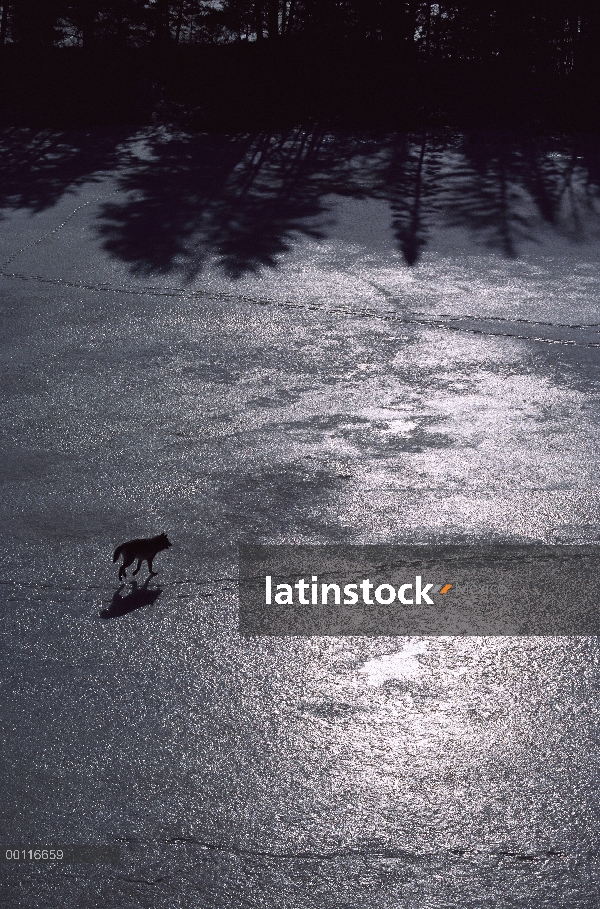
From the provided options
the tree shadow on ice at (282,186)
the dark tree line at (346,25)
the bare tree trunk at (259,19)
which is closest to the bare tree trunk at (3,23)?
the dark tree line at (346,25)

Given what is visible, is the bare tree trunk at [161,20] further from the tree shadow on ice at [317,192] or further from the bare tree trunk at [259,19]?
the tree shadow on ice at [317,192]

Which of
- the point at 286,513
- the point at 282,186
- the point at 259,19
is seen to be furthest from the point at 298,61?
the point at 286,513

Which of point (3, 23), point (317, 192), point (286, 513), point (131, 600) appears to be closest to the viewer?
point (131, 600)

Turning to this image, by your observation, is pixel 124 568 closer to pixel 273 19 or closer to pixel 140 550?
pixel 140 550

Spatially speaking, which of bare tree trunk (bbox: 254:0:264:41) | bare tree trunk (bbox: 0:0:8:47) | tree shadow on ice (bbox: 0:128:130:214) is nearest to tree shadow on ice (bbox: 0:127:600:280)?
tree shadow on ice (bbox: 0:128:130:214)

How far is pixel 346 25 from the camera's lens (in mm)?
17641

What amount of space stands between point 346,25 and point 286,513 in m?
13.8

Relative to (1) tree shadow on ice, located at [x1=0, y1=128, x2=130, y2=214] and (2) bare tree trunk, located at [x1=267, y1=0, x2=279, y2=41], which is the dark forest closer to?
(2) bare tree trunk, located at [x1=267, y1=0, x2=279, y2=41]

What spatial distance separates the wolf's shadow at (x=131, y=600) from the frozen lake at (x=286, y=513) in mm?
18

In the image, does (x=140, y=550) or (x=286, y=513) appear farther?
(x=286, y=513)

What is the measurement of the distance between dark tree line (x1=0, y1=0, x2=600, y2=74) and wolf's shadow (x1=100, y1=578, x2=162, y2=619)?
14323 mm

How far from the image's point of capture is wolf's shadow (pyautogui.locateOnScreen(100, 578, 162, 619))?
16.5 ft

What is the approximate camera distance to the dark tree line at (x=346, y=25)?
17031 millimetres

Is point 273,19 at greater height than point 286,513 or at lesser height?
greater
